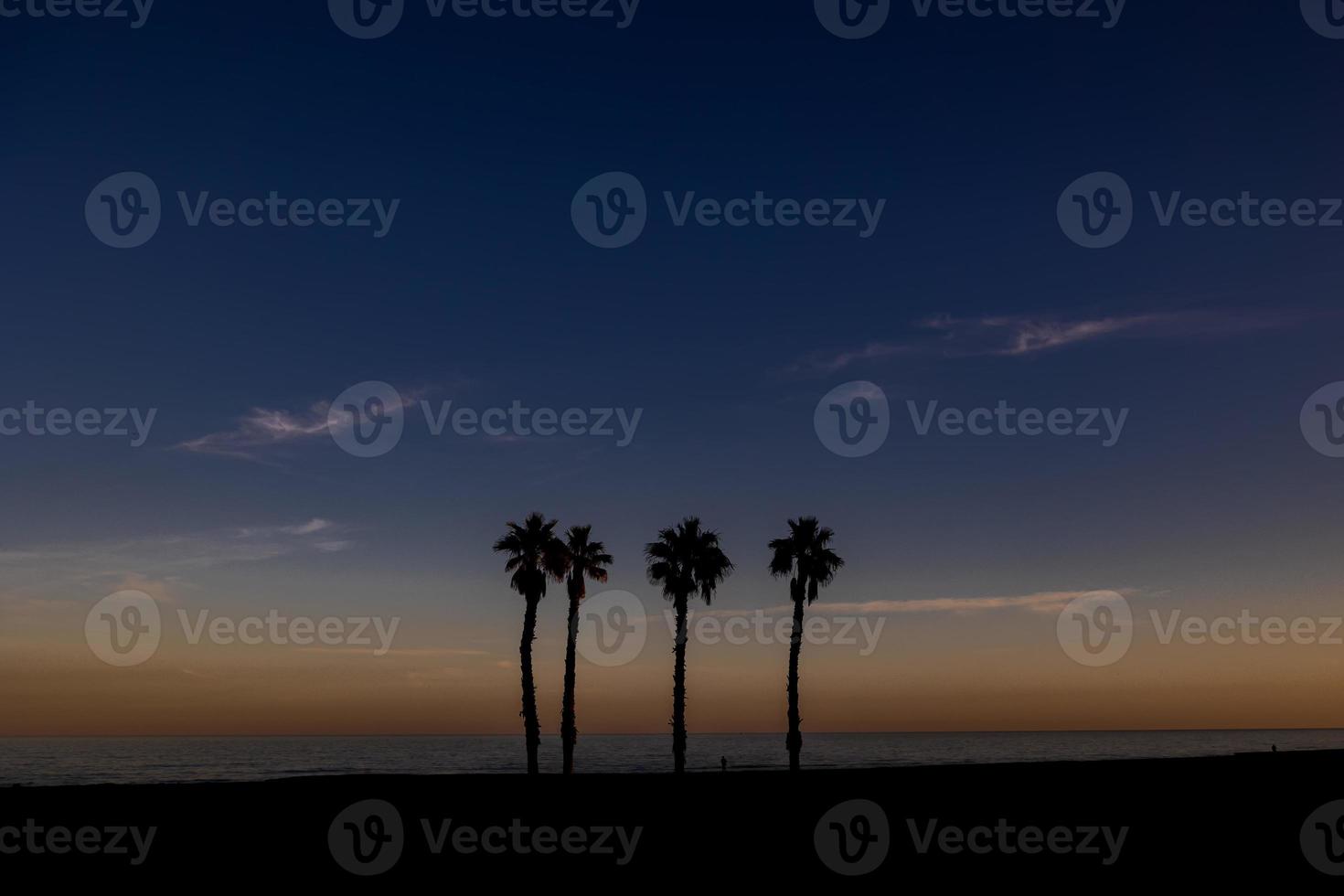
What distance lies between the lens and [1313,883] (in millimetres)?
19875

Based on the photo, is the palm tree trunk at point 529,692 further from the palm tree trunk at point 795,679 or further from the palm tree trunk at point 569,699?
the palm tree trunk at point 795,679

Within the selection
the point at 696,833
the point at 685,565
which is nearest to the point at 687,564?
the point at 685,565

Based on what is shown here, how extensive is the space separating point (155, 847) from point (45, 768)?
132550 mm

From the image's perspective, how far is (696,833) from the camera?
26.3 metres

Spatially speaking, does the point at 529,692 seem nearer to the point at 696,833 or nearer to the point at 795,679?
the point at 795,679

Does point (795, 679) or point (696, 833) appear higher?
point (795, 679)

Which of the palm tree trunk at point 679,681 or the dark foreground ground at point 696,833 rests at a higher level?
the palm tree trunk at point 679,681

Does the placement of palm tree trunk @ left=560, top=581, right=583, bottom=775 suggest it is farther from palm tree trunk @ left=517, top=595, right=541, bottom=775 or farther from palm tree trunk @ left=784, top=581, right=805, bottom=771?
palm tree trunk @ left=784, top=581, right=805, bottom=771

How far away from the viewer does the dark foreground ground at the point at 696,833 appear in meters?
21.9

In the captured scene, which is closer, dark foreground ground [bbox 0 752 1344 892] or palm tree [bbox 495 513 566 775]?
dark foreground ground [bbox 0 752 1344 892]

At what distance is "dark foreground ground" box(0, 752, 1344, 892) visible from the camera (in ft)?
71.7

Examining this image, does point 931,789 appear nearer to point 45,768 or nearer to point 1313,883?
point 1313,883

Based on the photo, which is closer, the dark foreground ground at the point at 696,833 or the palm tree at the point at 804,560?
the dark foreground ground at the point at 696,833

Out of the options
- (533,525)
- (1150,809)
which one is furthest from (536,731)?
(1150,809)
